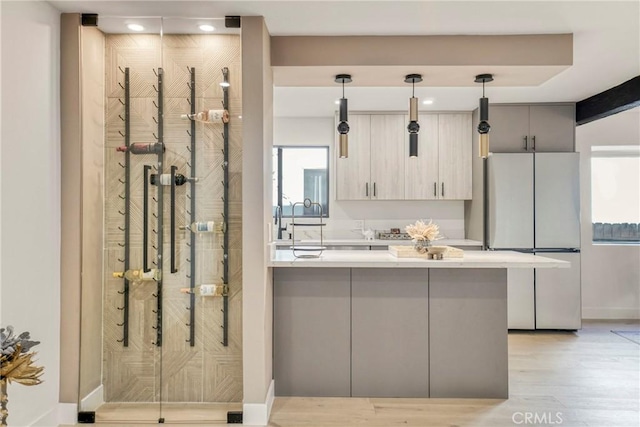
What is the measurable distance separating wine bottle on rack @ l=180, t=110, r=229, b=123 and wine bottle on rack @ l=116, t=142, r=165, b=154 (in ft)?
0.80

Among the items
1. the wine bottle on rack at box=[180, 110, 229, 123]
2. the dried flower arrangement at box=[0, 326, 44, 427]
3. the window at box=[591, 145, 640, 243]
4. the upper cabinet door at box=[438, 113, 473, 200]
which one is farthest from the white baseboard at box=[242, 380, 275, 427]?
the window at box=[591, 145, 640, 243]

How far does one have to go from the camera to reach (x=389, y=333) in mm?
3025

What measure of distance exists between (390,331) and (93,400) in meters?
1.99

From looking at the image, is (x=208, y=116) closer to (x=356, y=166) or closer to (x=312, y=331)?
(x=312, y=331)

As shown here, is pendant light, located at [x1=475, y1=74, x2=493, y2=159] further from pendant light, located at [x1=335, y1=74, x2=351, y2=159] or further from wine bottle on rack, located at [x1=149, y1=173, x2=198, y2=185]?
wine bottle on rack, located at [x1=149, y1=173, x2=198, y2=185]

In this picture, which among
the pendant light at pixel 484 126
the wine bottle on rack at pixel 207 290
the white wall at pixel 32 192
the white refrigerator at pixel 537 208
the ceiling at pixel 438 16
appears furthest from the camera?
the white refrigerator at pixel 537 208

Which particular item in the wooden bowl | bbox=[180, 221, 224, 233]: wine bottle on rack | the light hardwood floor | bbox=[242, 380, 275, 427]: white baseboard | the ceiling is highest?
the ceiling

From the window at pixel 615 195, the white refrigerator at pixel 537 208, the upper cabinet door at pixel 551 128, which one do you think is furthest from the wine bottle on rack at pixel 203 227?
the window at pixel 615 195

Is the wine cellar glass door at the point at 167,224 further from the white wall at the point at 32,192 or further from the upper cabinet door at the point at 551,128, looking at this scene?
the upper cabinet door at the point at 551,128

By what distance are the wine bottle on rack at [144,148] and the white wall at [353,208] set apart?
A: 8.81 feet

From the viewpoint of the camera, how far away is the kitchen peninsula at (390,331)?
3008mm

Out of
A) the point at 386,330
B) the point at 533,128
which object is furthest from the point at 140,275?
the point at 533,128

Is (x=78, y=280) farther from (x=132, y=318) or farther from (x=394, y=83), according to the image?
(x=394, y=83)

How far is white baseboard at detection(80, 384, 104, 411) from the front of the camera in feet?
8.76
